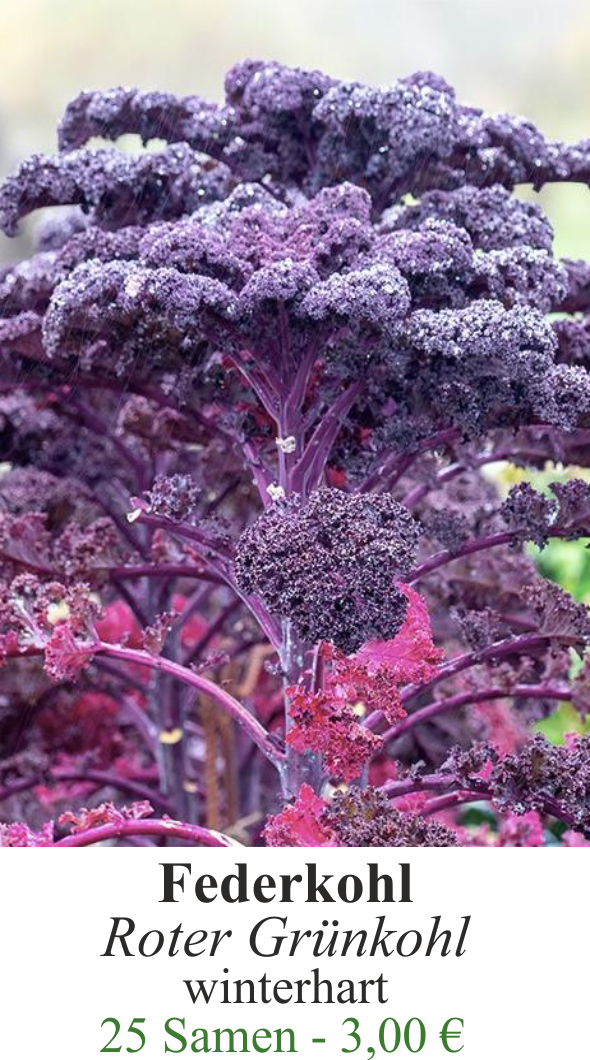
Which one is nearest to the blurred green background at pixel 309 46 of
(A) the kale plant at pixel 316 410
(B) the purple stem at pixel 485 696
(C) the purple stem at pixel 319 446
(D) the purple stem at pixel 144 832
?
(A) the kale plant at pixel 316 410

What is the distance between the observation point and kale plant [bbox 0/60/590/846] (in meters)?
1.25

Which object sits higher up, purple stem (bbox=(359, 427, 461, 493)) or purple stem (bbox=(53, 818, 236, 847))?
purple stem (bbox=(359, 427, 461, 493))

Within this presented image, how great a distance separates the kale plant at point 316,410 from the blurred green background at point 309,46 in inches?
28.7

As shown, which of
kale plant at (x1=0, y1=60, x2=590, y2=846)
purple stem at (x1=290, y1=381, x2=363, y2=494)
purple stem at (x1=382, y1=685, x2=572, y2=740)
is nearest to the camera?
kale plant at (x1=0, y1=60, x2=590, y2=846)

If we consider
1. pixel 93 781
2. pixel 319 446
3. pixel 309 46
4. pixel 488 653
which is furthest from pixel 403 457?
pixel 309 46

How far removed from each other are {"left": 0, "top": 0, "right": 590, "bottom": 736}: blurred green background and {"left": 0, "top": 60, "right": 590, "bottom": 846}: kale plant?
2.39 feet

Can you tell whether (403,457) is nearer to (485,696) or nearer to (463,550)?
(463,550)

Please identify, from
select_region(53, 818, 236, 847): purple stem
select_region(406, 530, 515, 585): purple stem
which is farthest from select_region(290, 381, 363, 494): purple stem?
select_region(53, 818, 236, 847): purple stem

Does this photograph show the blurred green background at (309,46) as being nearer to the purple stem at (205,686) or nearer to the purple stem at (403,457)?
the purple stem at (403,457)

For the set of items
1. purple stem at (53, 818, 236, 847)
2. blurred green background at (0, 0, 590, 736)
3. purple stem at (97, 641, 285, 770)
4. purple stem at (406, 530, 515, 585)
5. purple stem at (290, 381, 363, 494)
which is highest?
blurred green background at (0, 0, 590, 736)

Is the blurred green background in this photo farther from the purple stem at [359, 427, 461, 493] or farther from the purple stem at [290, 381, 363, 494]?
the purple stem at [290, 381, 363, 494]

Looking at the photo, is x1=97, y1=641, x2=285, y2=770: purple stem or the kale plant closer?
the kale plant

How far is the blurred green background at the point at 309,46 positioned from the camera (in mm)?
2361
